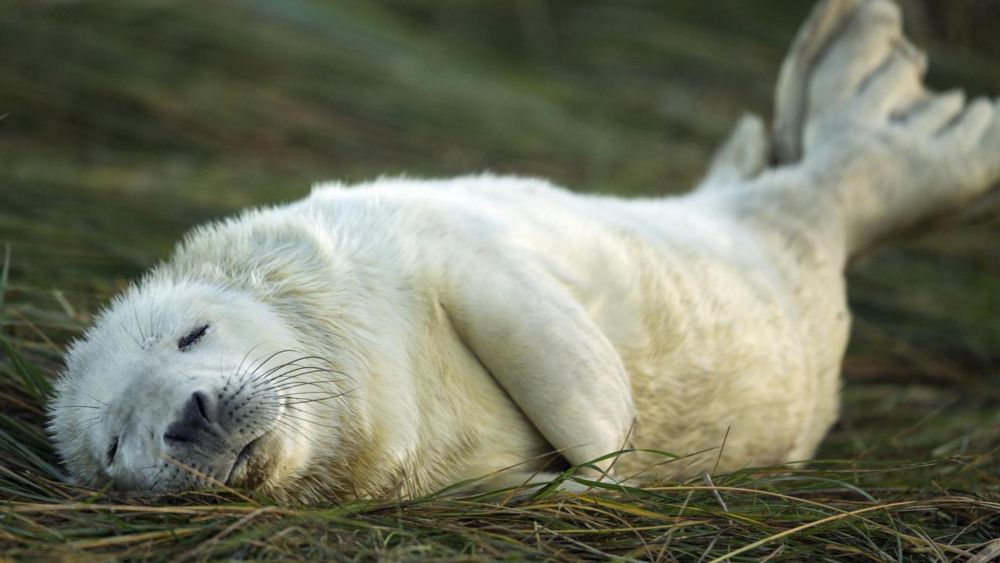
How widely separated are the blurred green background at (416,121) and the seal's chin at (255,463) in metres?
1.07

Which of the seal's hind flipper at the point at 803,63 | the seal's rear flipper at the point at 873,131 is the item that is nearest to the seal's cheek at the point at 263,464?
the seal's rear flipper at the point at 873,131

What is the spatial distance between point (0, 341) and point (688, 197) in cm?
251

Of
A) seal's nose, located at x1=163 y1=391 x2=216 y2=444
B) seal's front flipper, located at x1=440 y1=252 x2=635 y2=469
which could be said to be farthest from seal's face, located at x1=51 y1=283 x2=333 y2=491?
seal's front flipper, located at x1=440 y1=252 x2=635 y2=469

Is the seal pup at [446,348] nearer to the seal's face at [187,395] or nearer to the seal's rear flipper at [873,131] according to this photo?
the seal's face at [187,395]

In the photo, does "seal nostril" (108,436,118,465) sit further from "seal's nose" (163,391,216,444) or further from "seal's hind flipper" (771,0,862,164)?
"seal's hind flipper" (771,0,862,164)

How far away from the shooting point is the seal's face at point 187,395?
234 cm

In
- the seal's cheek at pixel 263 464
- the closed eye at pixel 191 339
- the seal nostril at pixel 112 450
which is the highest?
the closed eye at pixel 191 339

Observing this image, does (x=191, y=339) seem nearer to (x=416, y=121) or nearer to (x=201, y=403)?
(x=201, y=403)

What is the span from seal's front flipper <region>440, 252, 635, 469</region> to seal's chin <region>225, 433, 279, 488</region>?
650 millimetres

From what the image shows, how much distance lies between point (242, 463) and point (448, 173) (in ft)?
12.5

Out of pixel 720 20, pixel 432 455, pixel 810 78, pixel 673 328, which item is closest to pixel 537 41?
pixel 720 20

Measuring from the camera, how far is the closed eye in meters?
2.59

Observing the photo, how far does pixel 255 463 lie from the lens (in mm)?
2414

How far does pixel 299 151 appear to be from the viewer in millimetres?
6152
